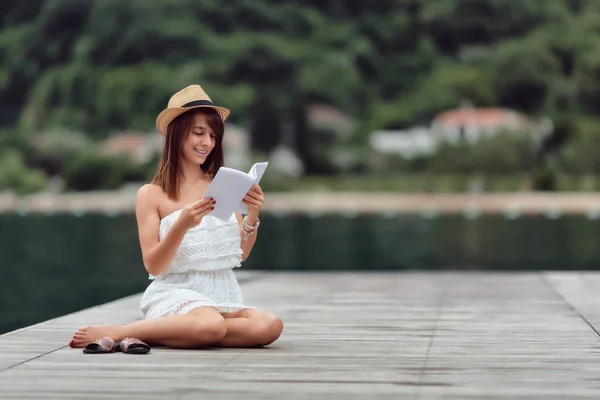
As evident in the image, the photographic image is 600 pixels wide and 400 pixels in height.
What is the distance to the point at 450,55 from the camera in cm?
7131

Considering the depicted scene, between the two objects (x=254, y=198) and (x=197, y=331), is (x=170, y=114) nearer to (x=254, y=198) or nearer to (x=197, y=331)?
(x=254, y=198)

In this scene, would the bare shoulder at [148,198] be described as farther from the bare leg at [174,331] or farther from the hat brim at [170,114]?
the bare leg at [174,331]

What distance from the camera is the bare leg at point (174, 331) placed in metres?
5.04

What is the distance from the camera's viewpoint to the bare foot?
5.06m

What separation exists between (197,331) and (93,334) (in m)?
0.41

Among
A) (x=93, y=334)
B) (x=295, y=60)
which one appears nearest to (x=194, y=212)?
(x=93, y=334)

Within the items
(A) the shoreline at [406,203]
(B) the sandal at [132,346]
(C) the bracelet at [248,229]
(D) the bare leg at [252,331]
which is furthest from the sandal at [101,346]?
(A) the shoreline at [406,203]

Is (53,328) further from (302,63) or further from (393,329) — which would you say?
(302,63)

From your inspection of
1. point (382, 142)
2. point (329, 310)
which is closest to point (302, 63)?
point (382, 142)

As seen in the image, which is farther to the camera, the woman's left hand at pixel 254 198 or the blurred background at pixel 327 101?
the blurred background at pixel 327 101

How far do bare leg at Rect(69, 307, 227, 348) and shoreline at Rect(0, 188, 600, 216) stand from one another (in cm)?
4432

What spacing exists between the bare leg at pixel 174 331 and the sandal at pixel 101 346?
86 millimetres

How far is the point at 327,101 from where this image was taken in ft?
212

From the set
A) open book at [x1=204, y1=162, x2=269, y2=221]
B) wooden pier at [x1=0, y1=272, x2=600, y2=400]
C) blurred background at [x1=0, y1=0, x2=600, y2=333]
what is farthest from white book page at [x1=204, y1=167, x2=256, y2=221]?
blurred background at [x1=0, y1=0, x2=600, y2=333]
